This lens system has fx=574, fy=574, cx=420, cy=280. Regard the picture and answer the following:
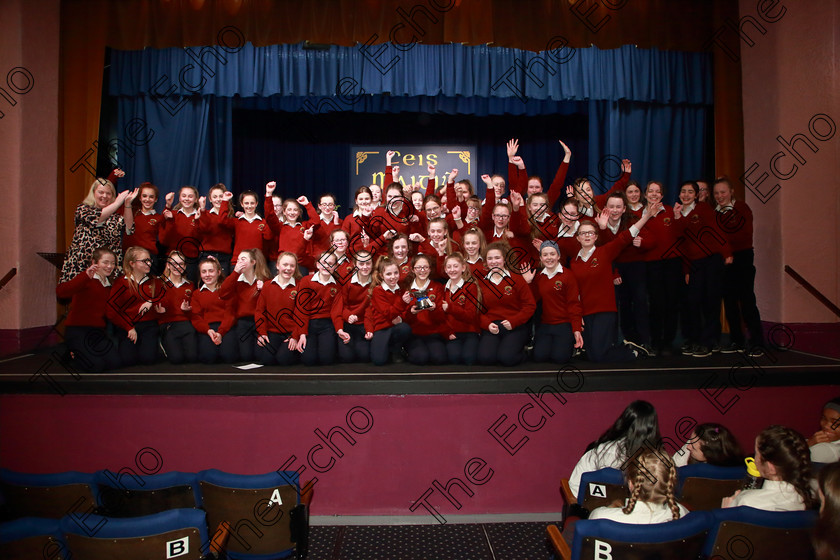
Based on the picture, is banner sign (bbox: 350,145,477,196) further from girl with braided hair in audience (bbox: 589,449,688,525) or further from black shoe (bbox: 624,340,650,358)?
girl with braided hair in audience (bbox: 589,449,688,525)

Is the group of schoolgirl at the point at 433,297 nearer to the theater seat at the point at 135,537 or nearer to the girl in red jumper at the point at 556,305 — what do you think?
the girl in red jumper at the point at 556,305

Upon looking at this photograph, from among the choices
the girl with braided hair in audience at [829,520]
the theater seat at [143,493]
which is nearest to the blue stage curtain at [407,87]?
the theater seat at [143,493]

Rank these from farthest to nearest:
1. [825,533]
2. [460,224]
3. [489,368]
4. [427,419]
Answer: [460,224] < [489,368] < [427,419] < [825,533]

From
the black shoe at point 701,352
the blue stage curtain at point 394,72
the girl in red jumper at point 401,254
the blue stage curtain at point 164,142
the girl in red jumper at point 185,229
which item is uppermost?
the blue stage curtain at point 394,72

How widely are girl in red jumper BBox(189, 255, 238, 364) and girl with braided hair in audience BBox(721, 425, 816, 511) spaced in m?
3.36

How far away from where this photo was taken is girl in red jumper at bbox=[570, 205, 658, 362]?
13.6 feet

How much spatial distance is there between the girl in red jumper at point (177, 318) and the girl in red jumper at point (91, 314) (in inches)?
14.6

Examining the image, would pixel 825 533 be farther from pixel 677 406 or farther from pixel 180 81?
pixel 180 81

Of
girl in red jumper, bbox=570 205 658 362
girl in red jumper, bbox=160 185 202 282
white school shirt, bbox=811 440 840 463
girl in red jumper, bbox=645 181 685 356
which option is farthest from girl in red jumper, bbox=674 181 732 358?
girl in red jumper, bbox=160 185 202 282

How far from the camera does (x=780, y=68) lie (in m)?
5.36

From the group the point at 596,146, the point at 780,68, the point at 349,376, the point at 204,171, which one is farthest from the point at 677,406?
the point at 204,171

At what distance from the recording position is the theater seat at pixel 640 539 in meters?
1.72

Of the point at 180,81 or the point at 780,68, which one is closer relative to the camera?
the point at 780,68

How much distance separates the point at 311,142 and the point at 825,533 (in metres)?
7.47
